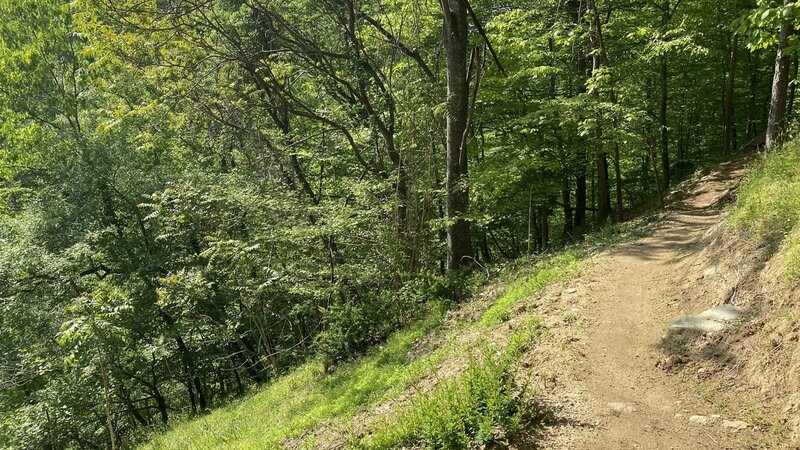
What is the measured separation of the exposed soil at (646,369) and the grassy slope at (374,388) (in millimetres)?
632

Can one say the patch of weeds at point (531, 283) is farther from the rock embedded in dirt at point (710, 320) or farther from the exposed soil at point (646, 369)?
the rock embedded in dirt at point (710, 320)

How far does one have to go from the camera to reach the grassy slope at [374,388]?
16.8ft

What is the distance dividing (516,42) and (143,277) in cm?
1381

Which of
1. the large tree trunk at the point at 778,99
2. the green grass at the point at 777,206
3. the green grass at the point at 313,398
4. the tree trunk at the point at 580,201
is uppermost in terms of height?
the large tree trunk at the point at 778,99

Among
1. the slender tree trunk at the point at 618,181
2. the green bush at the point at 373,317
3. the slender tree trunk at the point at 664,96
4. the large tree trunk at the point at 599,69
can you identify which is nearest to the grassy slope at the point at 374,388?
the green bush at the point at 373,317

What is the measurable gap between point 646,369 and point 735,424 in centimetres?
102

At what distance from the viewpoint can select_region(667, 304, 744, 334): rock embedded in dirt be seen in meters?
4.80

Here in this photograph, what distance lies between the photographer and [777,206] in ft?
17.5

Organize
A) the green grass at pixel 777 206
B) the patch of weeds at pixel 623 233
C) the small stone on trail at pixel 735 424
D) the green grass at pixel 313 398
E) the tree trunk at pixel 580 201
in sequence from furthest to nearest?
the tree trunk at pixel 580 201 → the patch of weeds at pixel 623 233 → the green grass at pixel 313 398 → the green grass at pixel 777 206 → the small stone on trail at pixel 735 424

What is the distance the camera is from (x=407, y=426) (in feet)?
14.6

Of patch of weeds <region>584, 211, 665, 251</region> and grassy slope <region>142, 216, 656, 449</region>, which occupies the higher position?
patch of weeds <region>584, 211, 665, 251</region>

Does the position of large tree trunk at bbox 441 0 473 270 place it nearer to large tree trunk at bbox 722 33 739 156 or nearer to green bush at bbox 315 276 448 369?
green bush at bbox 315 276 448 369

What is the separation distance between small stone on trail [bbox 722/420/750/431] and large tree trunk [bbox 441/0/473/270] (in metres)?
6.62

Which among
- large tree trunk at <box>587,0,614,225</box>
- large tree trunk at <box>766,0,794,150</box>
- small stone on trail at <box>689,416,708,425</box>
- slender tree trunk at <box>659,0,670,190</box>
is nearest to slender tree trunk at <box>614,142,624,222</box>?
large tree trunk at <box>587,0,614,225</box>
